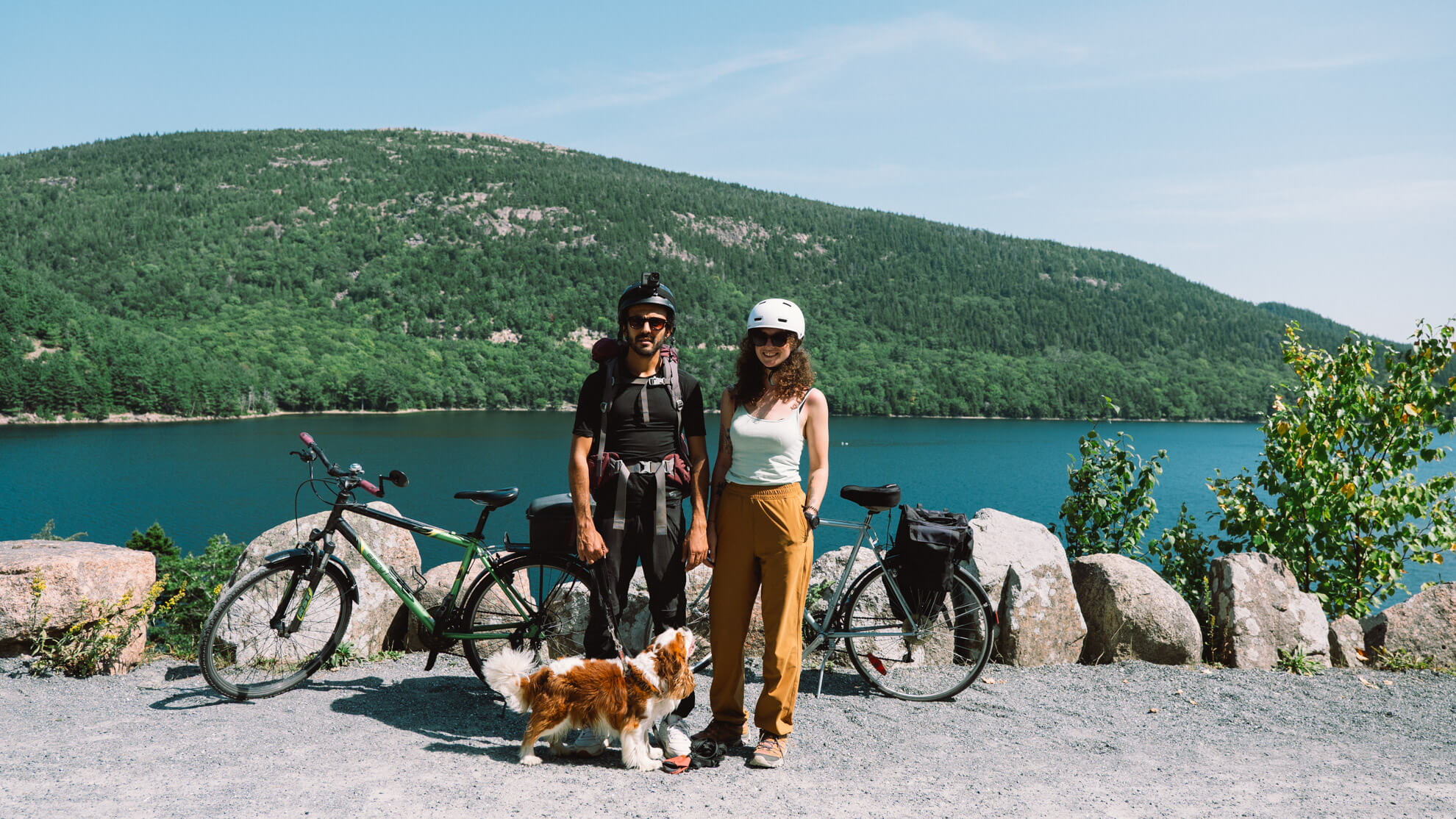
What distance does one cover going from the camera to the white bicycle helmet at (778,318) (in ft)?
12.4

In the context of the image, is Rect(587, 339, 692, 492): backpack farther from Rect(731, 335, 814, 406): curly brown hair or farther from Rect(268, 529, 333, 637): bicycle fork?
Rect(268, 529, 333, 637): bicycle fork

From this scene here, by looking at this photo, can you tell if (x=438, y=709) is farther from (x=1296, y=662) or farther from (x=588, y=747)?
(x=1296, y=662)

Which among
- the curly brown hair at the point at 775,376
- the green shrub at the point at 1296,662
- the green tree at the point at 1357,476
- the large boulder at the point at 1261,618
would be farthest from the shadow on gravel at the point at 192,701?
the green tree at the point at 1357,476

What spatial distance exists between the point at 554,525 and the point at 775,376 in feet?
4.92

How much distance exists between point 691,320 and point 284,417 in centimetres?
5789

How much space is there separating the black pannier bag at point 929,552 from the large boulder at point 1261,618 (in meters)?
2.46

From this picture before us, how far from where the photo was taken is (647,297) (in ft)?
12.3

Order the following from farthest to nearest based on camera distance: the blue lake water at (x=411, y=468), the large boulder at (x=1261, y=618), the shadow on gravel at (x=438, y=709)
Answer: the blue lake water at (x=411, y=468), the large boulder at (x=1261, y=618), the shadow on gravel at (x=438, y=709)

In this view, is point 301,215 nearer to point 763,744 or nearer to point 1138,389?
point 1138,389

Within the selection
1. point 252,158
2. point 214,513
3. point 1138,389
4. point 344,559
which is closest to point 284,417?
point 214,513

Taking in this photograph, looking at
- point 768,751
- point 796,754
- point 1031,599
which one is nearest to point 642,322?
point 768,751

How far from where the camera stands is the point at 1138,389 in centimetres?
11206

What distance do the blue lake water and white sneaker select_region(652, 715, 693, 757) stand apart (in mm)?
14160

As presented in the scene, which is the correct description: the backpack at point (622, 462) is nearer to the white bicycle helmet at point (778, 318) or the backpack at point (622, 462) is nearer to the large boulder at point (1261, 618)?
the white bicycle helmet at point (778, 318)
